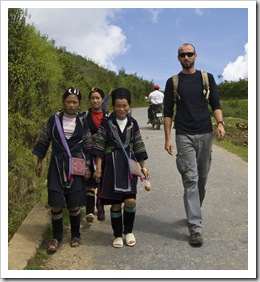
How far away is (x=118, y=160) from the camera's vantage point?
4285 mm

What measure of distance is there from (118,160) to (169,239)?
3.61 ft

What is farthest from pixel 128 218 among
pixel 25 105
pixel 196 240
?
pixel 25 105

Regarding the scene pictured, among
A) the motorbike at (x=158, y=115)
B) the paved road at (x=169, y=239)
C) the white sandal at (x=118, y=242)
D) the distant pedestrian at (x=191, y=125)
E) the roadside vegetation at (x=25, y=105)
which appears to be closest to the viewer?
the paved road at (x=169, y=239)

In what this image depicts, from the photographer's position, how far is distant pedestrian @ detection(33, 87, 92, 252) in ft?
13.8

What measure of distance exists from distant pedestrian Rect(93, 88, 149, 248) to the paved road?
28 cm

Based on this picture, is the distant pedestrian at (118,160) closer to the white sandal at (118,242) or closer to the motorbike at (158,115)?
the white sandal at (118,242)

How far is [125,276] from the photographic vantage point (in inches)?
143

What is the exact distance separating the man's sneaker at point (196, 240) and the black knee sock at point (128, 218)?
2.22 ft

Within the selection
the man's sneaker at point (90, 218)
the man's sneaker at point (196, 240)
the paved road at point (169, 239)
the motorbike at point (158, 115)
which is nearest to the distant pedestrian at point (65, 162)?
the paved road at point (169, 239)

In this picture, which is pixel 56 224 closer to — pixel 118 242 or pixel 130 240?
pixel 118 242

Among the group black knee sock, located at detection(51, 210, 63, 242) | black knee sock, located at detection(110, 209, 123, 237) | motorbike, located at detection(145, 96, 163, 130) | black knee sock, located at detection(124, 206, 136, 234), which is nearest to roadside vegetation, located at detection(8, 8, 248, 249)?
black knee sock, located at detection(51, 210, 63, 242)

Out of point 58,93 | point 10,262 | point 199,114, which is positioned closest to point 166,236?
point 199,114

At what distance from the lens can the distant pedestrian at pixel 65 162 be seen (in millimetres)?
4203

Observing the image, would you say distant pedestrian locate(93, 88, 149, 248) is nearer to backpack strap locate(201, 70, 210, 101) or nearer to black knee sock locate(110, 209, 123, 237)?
black knee sock locate(110, 209, 123, 237)
